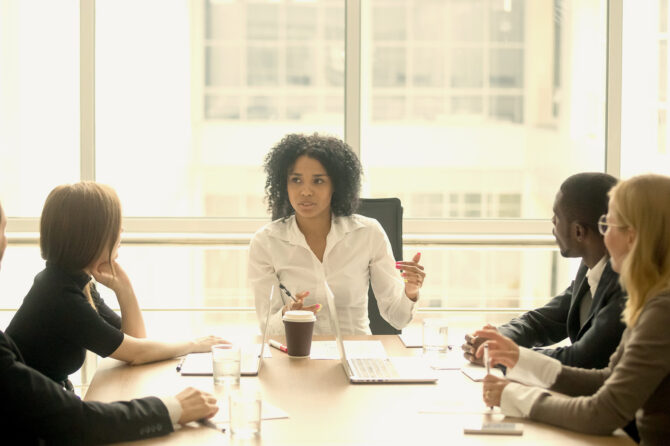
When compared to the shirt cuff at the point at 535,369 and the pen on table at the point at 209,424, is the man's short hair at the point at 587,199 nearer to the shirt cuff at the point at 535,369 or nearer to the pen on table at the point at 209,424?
the shirt cuff at the point at 535,369

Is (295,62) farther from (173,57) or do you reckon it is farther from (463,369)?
(463,369)

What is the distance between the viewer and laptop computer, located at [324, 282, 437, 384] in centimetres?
219

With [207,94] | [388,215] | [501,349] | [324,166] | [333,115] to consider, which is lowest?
[501,349]

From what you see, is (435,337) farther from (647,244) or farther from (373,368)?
(647,244)

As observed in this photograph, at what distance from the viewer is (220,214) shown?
468 centimetres

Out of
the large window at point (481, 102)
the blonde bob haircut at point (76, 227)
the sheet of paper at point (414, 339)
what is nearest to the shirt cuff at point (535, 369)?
the sheet of paper at point (414, 339)

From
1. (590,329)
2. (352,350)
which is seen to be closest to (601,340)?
(590,329)

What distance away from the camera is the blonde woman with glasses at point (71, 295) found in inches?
88.0

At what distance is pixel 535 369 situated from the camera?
208cm

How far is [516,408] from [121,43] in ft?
11.0

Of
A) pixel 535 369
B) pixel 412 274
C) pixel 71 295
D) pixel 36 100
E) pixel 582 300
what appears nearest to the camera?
pixel 535 369

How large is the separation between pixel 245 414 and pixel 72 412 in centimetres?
35

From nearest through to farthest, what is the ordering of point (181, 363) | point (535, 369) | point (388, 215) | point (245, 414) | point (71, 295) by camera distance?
point (245, 414) → point (535, 369) → point (71, 295) → point (181, 363) → point (388, 215)

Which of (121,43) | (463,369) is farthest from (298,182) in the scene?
(121,43)
